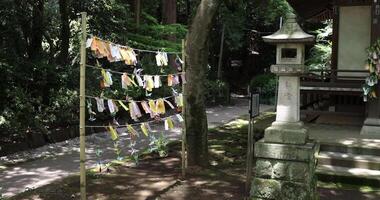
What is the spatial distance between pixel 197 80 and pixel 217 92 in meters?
14.7

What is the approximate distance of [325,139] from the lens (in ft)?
31.7

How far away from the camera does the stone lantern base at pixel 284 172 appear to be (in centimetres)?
619

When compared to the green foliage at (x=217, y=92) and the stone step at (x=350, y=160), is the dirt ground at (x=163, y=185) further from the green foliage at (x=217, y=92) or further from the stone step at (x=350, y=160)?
the green foliage at (x=217, y=92)

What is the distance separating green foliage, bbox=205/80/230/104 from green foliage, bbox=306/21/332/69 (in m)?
4.55

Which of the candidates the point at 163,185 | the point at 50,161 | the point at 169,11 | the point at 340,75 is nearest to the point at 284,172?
the point at 163,185

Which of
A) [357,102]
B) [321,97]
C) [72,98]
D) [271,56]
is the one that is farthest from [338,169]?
[271,56]

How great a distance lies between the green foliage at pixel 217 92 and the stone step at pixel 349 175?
13735 mm

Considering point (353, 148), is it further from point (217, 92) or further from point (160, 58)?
point (217, 92)

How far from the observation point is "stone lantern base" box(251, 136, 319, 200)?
619 centimetres

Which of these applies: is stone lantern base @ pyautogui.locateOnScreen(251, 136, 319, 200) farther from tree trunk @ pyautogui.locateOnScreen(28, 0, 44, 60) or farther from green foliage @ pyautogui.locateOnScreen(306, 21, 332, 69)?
green foliage @ pyautogui.locateOnScreen(306, 21, 332, 69)

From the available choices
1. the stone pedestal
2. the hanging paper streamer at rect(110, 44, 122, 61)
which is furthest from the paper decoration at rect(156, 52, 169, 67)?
the stone pedestal

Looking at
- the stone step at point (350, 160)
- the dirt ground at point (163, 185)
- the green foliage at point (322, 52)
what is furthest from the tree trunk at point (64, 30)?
the green foliage at point (322, 52)

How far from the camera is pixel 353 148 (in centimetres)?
895

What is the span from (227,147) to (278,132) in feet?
15.7
